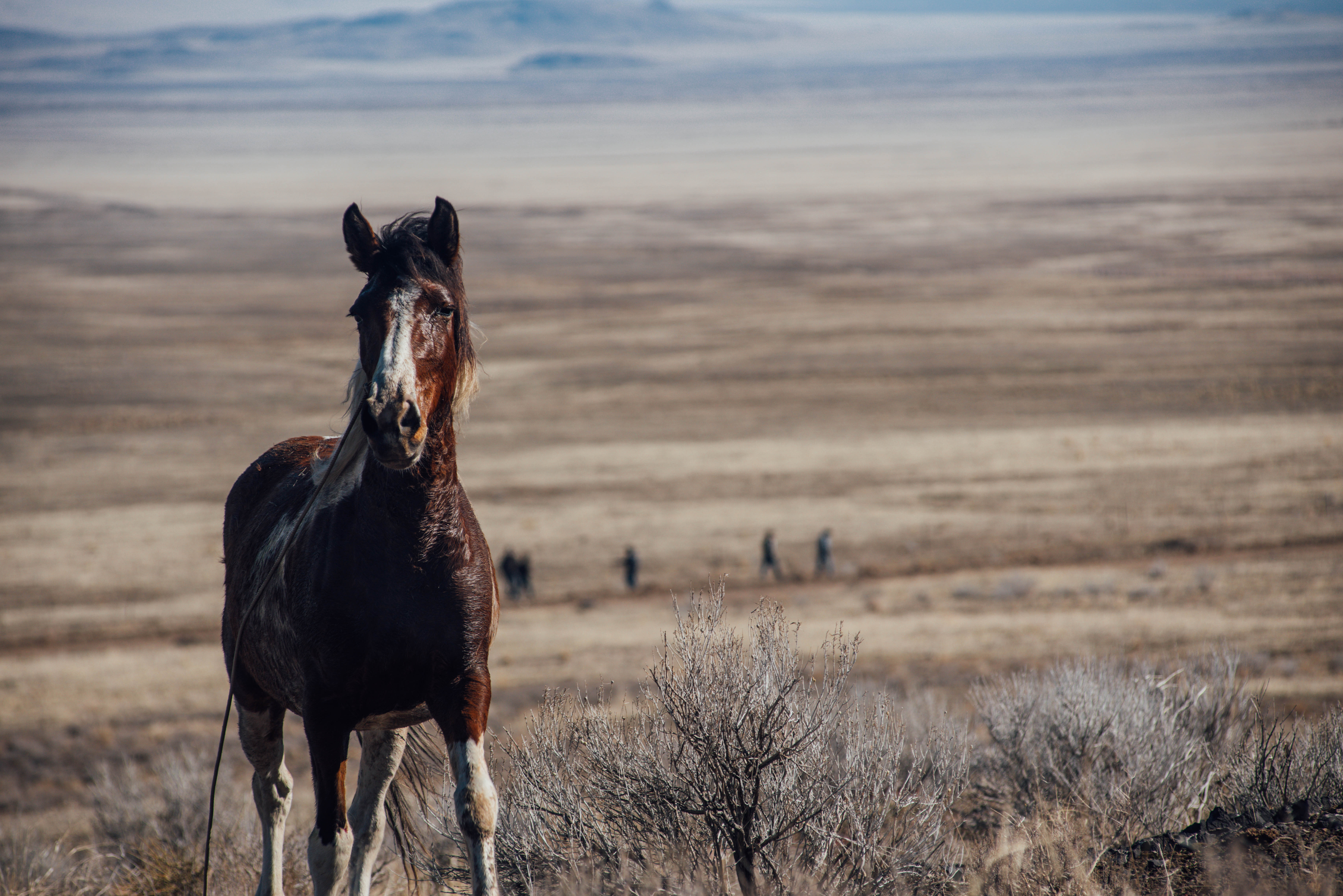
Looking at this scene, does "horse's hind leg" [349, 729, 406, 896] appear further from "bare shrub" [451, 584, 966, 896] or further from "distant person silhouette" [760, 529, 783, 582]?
"distant person silhouette" [760, 529, 783, 582]

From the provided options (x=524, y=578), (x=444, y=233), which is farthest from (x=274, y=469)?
(x=524, y=578)

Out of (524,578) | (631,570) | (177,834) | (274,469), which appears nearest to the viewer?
(274,469)

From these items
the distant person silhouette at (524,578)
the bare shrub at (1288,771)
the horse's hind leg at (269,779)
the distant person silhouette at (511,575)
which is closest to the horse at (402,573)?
the horse's hind leg at (269,779)

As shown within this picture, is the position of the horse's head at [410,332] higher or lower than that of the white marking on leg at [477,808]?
higher

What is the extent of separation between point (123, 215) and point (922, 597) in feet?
407

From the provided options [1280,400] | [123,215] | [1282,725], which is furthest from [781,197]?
[1282,725]

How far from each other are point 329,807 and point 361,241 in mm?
2185

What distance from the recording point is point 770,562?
2569 cm

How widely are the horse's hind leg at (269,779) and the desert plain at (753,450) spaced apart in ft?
7.48

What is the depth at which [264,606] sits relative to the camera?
4.82 m

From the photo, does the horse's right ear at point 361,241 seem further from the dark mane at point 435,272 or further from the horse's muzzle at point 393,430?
the horse's muzzle at point 393,430

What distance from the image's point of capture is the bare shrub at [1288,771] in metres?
6.10

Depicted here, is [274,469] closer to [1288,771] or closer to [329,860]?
[329,860]

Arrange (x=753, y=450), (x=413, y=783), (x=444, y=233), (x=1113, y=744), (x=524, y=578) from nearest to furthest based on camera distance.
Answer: (x=444, y=233) < (x=413, y=783) < (x=1113, y=744) < (x=524, y=578) < (x=753, y=450)
